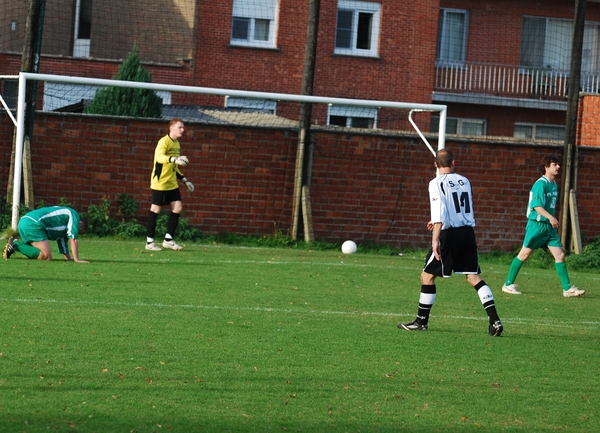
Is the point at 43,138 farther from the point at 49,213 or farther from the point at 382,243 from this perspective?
the point at 382,243

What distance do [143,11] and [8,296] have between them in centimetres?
1704

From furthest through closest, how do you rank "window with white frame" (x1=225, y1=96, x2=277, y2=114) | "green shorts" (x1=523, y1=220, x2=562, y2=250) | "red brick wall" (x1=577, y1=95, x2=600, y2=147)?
"window with white frame" (x1=225, y1=96, x2=277, y2=114) < "red brick wall" (x1=577, y1=95, x2=600, y2=147) < "green shorts" (x1=523, y1=220, x2=562, y2=250)

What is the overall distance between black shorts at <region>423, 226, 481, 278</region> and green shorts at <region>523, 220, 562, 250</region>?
3.85 m

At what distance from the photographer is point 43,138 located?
17.1 m

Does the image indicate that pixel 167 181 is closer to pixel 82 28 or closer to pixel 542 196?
pixel 542 196

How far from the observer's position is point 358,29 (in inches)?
1132

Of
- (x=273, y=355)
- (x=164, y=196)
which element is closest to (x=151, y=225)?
(x=164, y=196)

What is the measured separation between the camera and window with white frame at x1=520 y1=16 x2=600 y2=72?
103 feet

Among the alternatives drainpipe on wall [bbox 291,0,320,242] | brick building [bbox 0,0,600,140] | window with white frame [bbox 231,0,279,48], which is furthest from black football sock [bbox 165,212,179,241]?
window with white frame [bbox 231,0,279,48]

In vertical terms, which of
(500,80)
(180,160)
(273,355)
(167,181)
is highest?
(500,80)

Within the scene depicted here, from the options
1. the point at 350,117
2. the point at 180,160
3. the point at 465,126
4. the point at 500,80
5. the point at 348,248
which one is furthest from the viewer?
the point at 500,80

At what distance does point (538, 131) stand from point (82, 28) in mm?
14760

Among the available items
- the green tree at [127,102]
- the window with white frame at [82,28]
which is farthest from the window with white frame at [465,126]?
the green tree at [127,102]

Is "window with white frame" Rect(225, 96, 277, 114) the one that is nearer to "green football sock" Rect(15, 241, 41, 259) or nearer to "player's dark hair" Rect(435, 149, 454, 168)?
"green football sock" Rect(15, 241, 41, 259)
